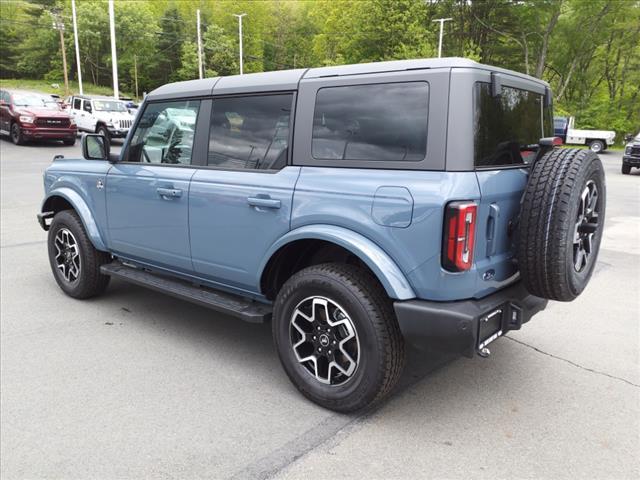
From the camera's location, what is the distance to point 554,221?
8.92 feet

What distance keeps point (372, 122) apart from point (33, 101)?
2145 cm

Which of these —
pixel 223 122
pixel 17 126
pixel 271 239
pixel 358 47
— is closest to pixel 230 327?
pixel 271 239

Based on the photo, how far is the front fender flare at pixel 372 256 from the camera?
8.95 ft

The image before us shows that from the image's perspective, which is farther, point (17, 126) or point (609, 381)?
point (17, 126)

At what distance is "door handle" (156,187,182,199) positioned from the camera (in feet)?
12.4

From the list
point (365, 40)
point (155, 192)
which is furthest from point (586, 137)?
point (155, 192)

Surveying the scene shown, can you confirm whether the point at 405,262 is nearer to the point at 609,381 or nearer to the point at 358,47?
the point at 609,381

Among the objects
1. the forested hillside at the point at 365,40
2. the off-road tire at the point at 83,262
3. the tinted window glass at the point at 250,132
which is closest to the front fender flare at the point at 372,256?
the tinted window glass at the point at 250,132

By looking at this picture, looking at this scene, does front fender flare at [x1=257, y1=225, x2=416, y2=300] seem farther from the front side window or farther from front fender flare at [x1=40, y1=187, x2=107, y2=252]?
front fender flare at [x1=40, y1=187, x2=107, y2=252]

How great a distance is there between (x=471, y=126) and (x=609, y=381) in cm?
208

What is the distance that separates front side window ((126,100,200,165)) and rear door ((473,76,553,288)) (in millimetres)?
2118

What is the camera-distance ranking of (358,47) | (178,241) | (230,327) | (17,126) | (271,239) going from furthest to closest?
(358,47), (17,126), (230,327), (178,241), (271,239)

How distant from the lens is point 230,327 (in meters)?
4.41

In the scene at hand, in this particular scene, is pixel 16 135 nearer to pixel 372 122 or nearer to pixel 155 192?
pixel 155 192
